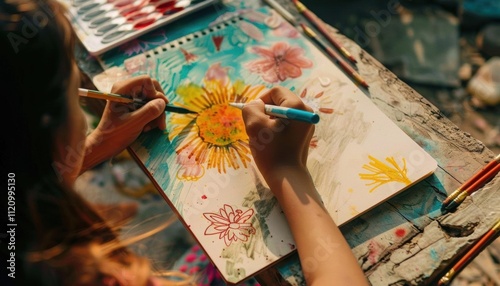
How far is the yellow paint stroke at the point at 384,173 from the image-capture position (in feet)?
2.71

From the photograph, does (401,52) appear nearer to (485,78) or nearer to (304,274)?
(485,78)

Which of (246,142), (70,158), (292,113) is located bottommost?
(70,158)

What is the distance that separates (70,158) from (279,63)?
452mm

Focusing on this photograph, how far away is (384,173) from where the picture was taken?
83 centimetres

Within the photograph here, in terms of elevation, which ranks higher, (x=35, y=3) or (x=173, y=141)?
(x=35, y=3)

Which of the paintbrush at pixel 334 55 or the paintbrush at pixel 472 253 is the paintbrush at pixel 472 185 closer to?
the paintbrush at pixel 472 253

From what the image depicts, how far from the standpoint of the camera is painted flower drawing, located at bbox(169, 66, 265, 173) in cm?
88

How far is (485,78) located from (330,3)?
0.68 metres

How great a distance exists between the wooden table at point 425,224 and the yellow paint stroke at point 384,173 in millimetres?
30

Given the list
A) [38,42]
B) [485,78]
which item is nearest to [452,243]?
[38,42]

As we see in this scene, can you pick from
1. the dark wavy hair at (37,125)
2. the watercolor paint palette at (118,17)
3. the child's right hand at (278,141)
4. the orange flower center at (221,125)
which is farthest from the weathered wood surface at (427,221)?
the watercolor paint palette at (118,17)

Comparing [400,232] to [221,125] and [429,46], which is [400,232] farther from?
[429,46]

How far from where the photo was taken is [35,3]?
71cm

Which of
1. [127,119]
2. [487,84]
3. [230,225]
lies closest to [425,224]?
[230,225]
